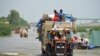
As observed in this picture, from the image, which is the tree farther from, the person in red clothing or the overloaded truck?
the overloaded truck

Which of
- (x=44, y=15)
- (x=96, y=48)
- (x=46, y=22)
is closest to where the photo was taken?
(x=46, y=22)

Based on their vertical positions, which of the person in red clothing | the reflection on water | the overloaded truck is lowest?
the reflection on water

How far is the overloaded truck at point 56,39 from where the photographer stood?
24.2 meters

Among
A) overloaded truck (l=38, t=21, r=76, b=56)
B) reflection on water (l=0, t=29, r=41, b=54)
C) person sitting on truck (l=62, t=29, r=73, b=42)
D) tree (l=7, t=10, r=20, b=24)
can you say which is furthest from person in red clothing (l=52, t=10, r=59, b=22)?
tree (l=7, t=10, r=20, b=24)

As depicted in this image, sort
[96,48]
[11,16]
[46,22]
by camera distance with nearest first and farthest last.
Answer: [46,22] < [96,48] < [11,16]

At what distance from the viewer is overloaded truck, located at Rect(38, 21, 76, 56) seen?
79.3 feet

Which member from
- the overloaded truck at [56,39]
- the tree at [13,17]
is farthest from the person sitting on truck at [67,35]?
the tree at [13,17]

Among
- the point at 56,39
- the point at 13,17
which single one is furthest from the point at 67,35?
the point at 13,17

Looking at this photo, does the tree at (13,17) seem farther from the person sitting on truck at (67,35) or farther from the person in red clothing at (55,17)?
the person sitting on truck at (67,35)

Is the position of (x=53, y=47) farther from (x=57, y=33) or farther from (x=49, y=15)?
(x=49, y=15)

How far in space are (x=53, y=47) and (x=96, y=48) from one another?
14736 millimetres

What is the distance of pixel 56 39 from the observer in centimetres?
2414

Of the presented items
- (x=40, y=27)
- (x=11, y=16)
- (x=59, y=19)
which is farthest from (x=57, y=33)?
(x=11, y=16)

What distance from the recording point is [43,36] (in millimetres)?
26266
